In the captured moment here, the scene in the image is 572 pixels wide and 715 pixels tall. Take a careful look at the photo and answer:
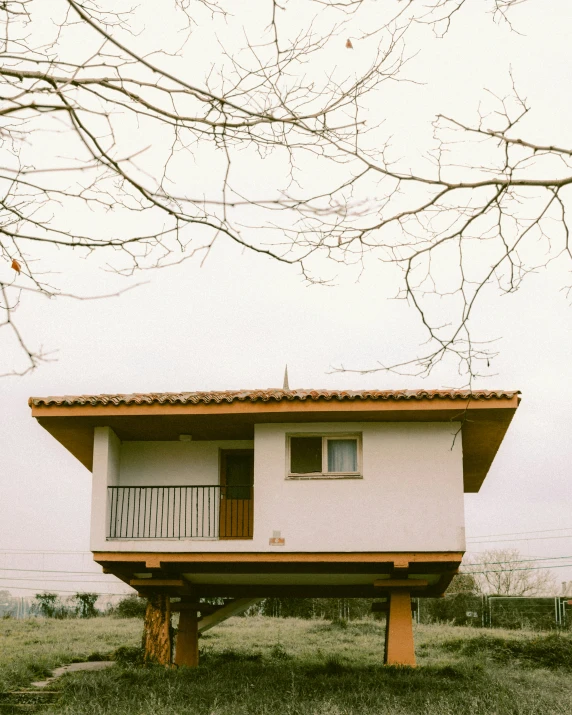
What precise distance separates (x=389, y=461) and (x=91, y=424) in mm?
5569

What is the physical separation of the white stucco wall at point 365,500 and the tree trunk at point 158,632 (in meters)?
2.00

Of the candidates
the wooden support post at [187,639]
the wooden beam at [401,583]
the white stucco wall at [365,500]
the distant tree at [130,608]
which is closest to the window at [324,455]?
the white stucco wall at [365,500]

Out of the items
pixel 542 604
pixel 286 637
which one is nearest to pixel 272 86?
pixel 286 637

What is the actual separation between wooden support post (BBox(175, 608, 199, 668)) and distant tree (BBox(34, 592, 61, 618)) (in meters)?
21.0

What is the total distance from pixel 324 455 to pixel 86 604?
2662cm

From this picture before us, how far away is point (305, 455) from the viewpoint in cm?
1642

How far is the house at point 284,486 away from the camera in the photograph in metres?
15.5

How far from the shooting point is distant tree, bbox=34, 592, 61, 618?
125ft

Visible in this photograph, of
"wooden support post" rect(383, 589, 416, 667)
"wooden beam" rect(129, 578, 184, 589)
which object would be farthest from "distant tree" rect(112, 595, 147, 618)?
"wooden support post" rect(383, 589, 416, 667)

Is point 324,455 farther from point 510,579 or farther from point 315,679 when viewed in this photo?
point 510,579

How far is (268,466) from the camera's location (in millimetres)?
16031

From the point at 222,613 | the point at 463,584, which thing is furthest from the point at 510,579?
the point at 222,613

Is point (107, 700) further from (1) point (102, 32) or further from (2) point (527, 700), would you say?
(1) point (102, 32)

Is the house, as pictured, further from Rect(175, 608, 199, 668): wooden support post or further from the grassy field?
Rect(175, 608, 199, 668): wooden support post
